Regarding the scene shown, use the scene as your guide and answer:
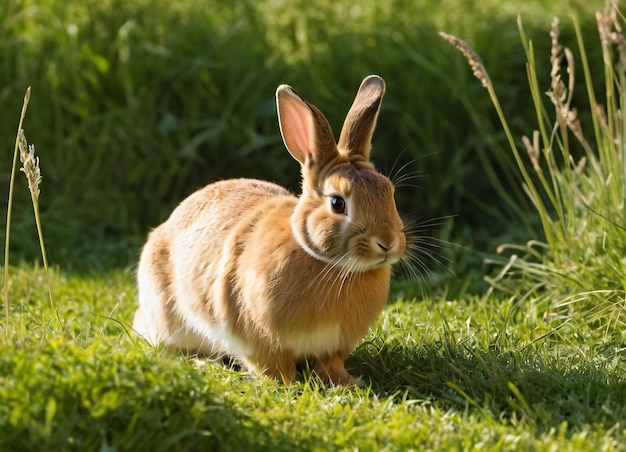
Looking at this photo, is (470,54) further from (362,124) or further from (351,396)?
(351,396)

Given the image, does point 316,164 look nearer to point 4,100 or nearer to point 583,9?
point 4,100

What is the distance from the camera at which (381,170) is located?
19.8 feet

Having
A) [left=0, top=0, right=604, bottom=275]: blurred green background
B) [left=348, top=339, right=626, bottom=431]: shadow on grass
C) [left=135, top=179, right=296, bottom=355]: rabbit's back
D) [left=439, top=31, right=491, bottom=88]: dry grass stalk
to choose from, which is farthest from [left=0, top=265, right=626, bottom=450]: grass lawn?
[left=0, top=0, right=604, bottom=275]: blurred green background

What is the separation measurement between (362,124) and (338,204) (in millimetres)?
373

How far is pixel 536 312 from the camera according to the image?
4363 mm

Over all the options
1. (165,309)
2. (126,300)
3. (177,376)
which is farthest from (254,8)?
(177,376)

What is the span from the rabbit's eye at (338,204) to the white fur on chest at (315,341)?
16.2 inches

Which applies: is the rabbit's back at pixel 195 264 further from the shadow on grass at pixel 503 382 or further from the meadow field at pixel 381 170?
the shadow on grass at pixel 503 382

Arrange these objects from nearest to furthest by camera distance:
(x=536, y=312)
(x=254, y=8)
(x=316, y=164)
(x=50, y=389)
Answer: (x=50, y=389), (x=316, y=164), (x=536, y=312), (x=254, y=8)

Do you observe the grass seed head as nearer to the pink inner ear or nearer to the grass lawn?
the grass lawn

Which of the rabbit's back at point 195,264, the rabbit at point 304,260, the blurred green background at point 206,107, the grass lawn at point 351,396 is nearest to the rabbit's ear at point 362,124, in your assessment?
the rabbit at point 304,260

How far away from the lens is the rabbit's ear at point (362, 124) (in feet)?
11.9

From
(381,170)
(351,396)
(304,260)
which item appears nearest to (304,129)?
(304,260)

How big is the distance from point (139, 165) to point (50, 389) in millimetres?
3408
